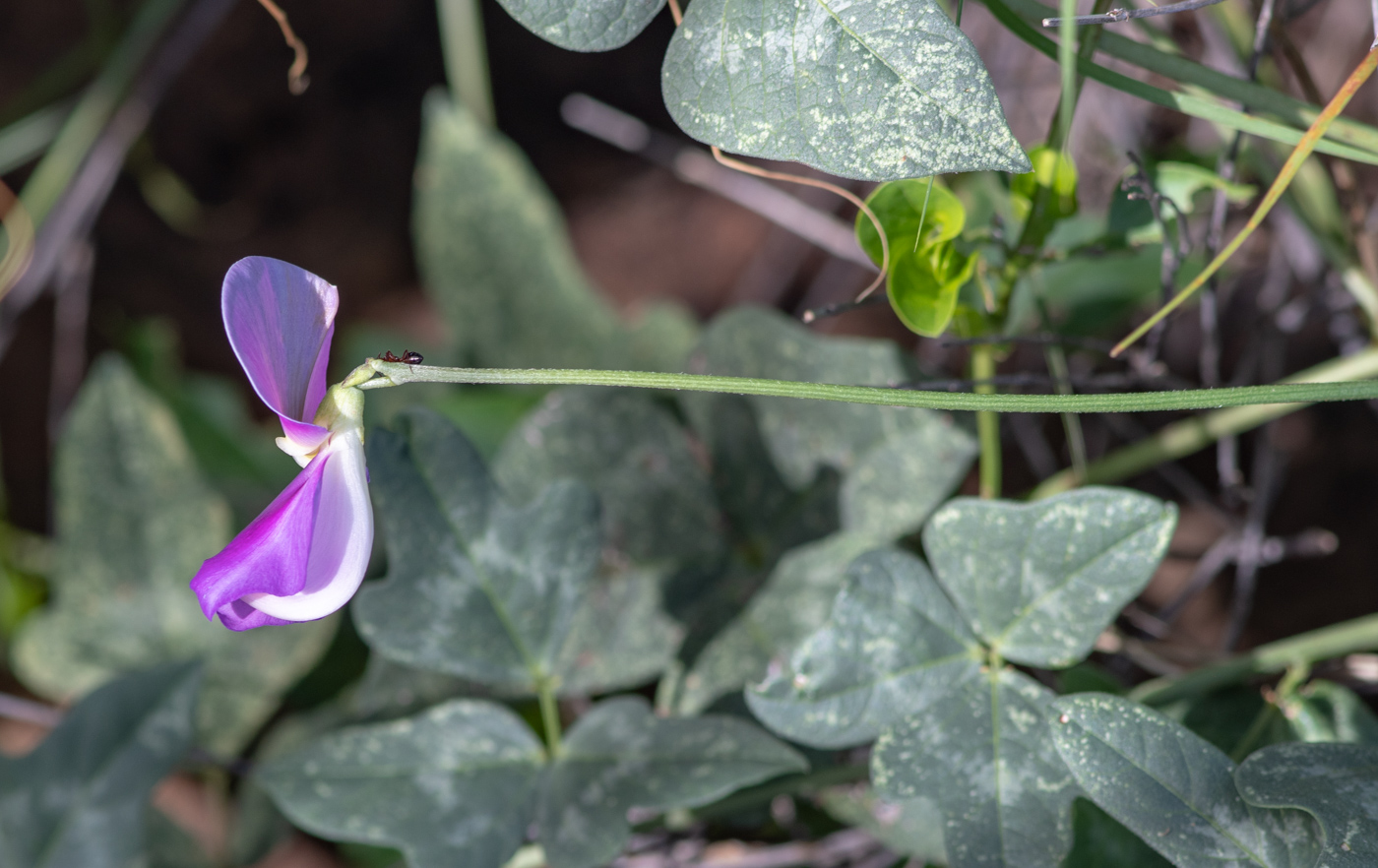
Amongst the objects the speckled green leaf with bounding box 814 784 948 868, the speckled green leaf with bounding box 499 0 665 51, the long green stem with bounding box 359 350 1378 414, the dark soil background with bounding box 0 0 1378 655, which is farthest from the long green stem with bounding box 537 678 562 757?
the dark soil background with bounding box 0 0 1378 655

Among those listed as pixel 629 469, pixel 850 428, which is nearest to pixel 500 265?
pixel 629 469

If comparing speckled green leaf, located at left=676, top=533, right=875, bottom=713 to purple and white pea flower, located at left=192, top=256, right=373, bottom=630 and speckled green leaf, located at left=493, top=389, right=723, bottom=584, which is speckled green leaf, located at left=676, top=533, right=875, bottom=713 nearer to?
speckled green leaf, located at left=493, top=389, right=723, bottom=584

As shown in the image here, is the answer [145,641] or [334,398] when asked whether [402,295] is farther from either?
[334,398]

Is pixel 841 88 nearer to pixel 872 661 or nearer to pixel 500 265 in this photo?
pixel 872 661

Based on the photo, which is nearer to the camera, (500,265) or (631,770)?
(631,770)

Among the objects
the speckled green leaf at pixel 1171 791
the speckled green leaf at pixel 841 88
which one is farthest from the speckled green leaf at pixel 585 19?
the speckled green leaf at pixel 1171 791

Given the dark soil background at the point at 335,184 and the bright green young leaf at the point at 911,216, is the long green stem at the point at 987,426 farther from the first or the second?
the dark soil background at the point at 335,184

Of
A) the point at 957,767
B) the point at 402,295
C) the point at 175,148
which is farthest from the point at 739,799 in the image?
the point at 175,148

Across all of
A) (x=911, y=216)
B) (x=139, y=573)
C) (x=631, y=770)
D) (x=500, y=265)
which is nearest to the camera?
(x=911, y=216)
